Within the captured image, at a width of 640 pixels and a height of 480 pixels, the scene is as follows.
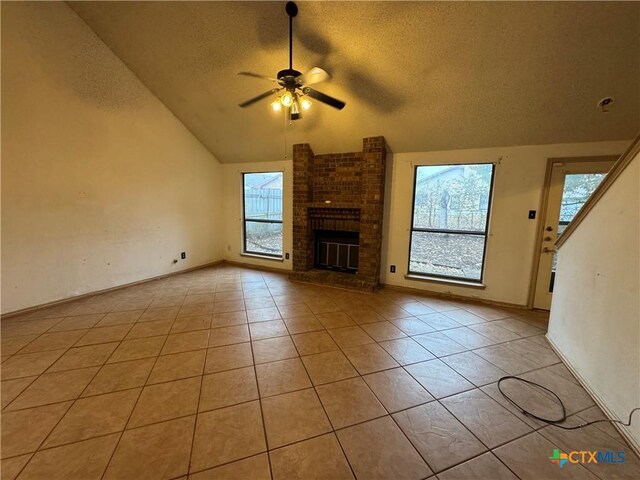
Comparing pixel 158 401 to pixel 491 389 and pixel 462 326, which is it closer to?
pixel 491 389

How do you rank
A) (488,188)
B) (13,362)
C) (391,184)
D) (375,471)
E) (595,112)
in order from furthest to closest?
(391,184)
(488,188)
(595,112)
(13,362)
(375,471)

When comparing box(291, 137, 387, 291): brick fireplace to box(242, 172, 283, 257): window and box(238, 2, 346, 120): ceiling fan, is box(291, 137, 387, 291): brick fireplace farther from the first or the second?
box(238, 2, 346, 120): ceiling fan

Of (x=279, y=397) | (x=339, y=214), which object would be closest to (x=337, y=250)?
(x=339, y=214)

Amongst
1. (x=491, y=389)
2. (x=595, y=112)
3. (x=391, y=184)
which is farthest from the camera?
(x=391, y=184)

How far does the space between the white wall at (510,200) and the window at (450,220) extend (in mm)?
116

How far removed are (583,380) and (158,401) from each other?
299 centimetres

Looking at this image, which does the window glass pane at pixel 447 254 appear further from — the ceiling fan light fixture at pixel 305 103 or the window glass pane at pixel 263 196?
the window glass pane at pixel 263 196

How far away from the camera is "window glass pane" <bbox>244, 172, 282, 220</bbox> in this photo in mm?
4805

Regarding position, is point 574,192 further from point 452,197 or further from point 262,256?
point 262,256

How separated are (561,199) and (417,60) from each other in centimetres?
238

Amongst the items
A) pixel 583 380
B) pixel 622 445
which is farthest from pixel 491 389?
pixel 583 380

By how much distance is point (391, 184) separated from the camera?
12.6ft

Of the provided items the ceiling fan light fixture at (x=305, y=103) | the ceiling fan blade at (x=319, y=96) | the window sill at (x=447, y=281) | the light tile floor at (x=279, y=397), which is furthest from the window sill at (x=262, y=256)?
the ceiling fan blade at (x=319, y=96)

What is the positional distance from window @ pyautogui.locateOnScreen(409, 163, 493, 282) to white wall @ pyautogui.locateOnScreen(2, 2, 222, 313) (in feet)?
13.2
